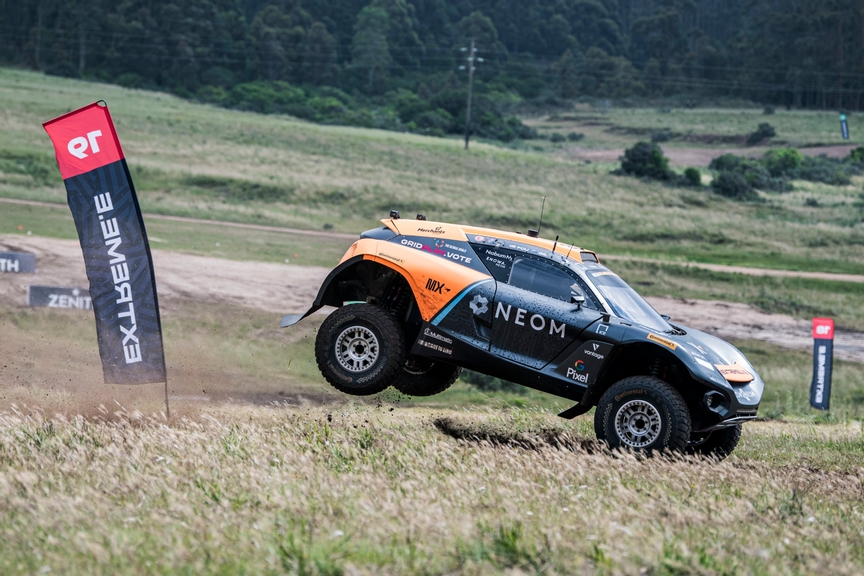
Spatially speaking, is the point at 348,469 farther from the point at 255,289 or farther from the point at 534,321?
the point at 255,289

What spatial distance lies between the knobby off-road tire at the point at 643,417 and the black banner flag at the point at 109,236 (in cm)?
532

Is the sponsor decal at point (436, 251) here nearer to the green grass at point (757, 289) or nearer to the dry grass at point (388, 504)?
the dry grass at point (388, 504)

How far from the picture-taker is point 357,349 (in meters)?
10.4

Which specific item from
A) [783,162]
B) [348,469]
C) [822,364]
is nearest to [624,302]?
[348,469]

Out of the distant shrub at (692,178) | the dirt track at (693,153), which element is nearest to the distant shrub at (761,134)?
the dirt track at (693,153)

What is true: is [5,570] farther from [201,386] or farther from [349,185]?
[349,185]

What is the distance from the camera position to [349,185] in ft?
150

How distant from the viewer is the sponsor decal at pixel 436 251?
33.9 ft

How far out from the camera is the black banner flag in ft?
36.1

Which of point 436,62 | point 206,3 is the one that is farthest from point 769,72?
point 206,3

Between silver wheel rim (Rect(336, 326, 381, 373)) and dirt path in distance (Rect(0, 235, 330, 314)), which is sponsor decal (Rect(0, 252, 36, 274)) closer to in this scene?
dirt path in distance (Rect(0, 235, 330, 314))

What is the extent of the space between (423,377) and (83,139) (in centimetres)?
495

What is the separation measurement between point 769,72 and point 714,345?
4808 inches

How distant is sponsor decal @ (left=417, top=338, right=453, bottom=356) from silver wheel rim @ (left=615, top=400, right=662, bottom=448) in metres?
1.91
